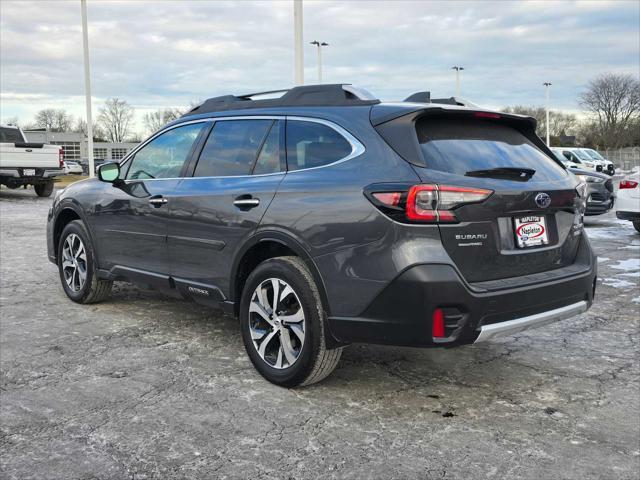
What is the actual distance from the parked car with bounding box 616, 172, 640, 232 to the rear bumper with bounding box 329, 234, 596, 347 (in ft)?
27.0

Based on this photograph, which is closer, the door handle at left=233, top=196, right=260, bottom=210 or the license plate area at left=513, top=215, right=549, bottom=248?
the license plate area at left=513, top=215, right=549, bottom=248

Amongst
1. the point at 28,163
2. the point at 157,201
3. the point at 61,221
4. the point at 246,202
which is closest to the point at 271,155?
the point at 246,202

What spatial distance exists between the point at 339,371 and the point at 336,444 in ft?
3.46

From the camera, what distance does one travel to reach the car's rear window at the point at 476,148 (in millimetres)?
3512

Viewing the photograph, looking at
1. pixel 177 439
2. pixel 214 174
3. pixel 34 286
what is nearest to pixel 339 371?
pixel 177 439

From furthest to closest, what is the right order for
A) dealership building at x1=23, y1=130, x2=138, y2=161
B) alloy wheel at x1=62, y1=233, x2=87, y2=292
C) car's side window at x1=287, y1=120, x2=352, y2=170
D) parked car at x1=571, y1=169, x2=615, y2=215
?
dealership building at x1=23, y1=130, x2=138, y2=161 → parked car at x1=571, y1=169, x2=615, y2=215 → alloy wheel at x1=62, y1=233, x2=87, y2=292 → car's side window at x1=287, y1=120, x2=352, y2=170

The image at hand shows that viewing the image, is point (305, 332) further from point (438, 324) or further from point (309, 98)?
point (309, 98)

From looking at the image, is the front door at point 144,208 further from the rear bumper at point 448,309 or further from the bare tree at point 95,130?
the bare tree at point 95,130

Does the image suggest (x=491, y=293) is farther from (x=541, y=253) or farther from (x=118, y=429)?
(x=118, y=429)

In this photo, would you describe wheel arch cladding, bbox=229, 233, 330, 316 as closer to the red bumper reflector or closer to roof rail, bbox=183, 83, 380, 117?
the red bumper reflector

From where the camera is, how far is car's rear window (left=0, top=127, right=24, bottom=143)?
20828mm

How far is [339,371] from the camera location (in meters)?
4.22

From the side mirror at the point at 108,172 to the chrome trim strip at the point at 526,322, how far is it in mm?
3428

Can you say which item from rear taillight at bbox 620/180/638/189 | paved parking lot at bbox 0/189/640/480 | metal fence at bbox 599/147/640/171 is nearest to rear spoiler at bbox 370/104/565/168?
paved parking lot at bbox 0/189/640/480
